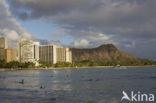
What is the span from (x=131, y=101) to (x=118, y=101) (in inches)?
79.5

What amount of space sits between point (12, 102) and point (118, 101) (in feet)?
53.6

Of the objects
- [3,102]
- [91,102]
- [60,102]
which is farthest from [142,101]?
[3,102]

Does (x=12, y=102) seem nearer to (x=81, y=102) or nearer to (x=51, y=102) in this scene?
(x=51, y=102)

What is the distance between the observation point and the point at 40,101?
38750 millimetres

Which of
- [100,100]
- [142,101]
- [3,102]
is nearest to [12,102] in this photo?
[3,102]

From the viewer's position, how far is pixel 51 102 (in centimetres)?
3794

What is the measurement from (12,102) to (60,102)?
7301 mm

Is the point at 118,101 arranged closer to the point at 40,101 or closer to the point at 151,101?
the point at 151,101

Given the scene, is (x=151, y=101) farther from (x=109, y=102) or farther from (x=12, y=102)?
(x=12, y=102)

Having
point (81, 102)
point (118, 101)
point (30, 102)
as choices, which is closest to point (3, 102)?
point (30, 102)

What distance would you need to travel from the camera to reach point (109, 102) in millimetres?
38594

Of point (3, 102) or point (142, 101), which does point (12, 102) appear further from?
point (142, 101)

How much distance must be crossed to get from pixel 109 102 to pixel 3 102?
53.2 feet

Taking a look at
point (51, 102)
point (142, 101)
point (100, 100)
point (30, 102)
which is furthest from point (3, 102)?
point (142, 101)
